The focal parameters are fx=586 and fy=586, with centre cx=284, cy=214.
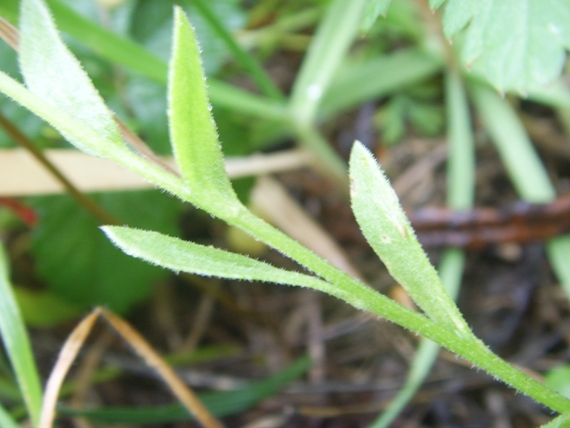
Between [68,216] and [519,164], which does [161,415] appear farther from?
[519,164]

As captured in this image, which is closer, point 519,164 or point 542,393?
point 542,393

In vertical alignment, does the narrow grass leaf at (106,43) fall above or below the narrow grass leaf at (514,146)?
above

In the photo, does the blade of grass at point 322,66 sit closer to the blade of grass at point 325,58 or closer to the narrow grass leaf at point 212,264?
the blade of grass at point 325,58

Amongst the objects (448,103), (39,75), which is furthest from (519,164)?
(39,75)

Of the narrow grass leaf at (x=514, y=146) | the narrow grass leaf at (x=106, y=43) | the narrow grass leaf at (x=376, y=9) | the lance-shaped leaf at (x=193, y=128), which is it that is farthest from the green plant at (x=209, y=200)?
the narrow grass leaf at (x=514, y=146)

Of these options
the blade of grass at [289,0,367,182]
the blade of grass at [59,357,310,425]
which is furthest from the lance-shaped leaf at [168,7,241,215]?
the blade of grass at [289,0,367,182]

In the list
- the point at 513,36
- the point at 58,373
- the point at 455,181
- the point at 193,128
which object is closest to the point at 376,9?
the point at 513,36
